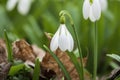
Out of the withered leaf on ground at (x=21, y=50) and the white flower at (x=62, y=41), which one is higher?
the white flower at (x=62, y=41)

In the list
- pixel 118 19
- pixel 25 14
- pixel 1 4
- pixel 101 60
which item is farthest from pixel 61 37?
pixel 1 4

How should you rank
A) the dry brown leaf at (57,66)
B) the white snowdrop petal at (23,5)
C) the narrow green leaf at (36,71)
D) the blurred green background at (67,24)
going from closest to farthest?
the narrow green leaf at (36,71) → the dry brown leaf at (57,66) → the blurred green background at (67,24) → the white snowdrop petal at (23,5)

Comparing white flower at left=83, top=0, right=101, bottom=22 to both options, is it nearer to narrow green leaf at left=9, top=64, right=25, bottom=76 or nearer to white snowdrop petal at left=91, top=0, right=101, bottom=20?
white snowdrop petal at left=91, top=0, right=101, bottom=20

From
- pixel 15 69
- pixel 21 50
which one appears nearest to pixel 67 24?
pixel 21 50

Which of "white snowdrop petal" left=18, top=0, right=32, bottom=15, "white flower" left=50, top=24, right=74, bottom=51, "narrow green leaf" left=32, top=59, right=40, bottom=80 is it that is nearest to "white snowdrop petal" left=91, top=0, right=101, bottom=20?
"white flower" left=50, top=24, right=74, bottom=51

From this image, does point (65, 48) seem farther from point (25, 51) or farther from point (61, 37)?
point (25, 51)

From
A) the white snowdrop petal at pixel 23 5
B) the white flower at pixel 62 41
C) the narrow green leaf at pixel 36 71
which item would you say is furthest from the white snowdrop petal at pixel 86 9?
the white snowdrop petal at pixel 23 5

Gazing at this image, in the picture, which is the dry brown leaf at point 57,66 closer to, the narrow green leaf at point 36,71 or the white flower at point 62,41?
the narrow green leaf at point 36,71
